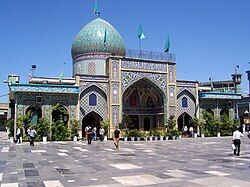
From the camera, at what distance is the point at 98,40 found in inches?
1395

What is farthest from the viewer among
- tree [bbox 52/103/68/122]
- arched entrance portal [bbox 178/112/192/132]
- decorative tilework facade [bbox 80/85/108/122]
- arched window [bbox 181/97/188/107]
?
arched entrance portal [bbox 178/112/192/132]

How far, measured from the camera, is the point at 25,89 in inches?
1115

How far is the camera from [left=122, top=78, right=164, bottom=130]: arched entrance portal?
114ft

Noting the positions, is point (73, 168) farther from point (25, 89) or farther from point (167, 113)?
point (167, 113)

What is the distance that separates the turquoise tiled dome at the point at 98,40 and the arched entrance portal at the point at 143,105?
181 inches

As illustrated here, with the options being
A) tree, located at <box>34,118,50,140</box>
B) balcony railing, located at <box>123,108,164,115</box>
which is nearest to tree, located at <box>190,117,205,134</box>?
balcony railing, located at <box>123,108,164,115</box>

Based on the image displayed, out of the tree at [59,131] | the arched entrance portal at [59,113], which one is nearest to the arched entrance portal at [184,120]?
the arched entrance portal at [59,113]

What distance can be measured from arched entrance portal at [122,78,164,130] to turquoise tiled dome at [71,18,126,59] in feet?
15.1

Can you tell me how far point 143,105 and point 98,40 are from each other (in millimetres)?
8619

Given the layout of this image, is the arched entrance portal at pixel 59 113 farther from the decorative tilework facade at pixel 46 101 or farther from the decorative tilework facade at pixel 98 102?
the decorative tilework facade at pixel 98 102

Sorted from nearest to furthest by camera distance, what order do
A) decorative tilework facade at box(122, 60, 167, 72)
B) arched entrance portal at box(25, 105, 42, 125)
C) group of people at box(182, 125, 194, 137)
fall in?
arched entrance portal at box(25, 105, 42, 125), decorative tilework facade at box(122, 60, 167, 72), group of people at box(182, 125, 194, 137)

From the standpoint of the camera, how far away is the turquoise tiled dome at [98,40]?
35.4 m

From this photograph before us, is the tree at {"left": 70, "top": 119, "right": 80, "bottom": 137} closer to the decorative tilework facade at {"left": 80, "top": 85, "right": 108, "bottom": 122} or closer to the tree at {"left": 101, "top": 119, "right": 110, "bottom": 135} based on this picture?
the decorative tilework facade at {"left": 80, "top": 85, "right": 108, "bottom": 122}

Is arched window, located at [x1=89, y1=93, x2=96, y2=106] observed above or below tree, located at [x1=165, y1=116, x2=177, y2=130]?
above
